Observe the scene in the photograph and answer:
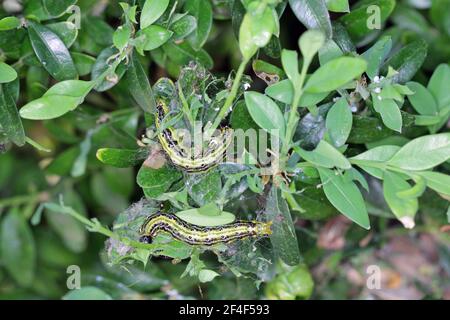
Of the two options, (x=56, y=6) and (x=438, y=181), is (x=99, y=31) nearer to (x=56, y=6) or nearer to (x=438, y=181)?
(x=56, y=6)

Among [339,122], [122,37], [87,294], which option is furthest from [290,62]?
[87,294]

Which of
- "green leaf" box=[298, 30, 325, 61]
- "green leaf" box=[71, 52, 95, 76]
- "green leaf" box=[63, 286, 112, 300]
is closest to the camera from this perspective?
"green leaf" box=[298, 30, 325, 61]

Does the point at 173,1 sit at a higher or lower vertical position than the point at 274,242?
higher

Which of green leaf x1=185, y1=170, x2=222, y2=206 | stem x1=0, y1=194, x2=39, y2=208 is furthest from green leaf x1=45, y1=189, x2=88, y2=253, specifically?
green leaf x1=185, y1=170, x2=222, y2=206

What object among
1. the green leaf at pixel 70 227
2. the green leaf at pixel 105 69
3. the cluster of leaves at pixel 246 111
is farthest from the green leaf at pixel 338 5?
the green leaf at pixel 70 227

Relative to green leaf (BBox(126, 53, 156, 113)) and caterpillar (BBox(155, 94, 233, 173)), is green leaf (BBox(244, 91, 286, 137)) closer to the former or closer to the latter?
caterpillar (BBox(155, 94, 233, 173))

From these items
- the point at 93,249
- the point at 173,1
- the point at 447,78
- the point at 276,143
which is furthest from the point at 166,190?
the point at 93,249

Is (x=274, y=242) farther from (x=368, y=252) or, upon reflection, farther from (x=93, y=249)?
(x=93, y=249)
